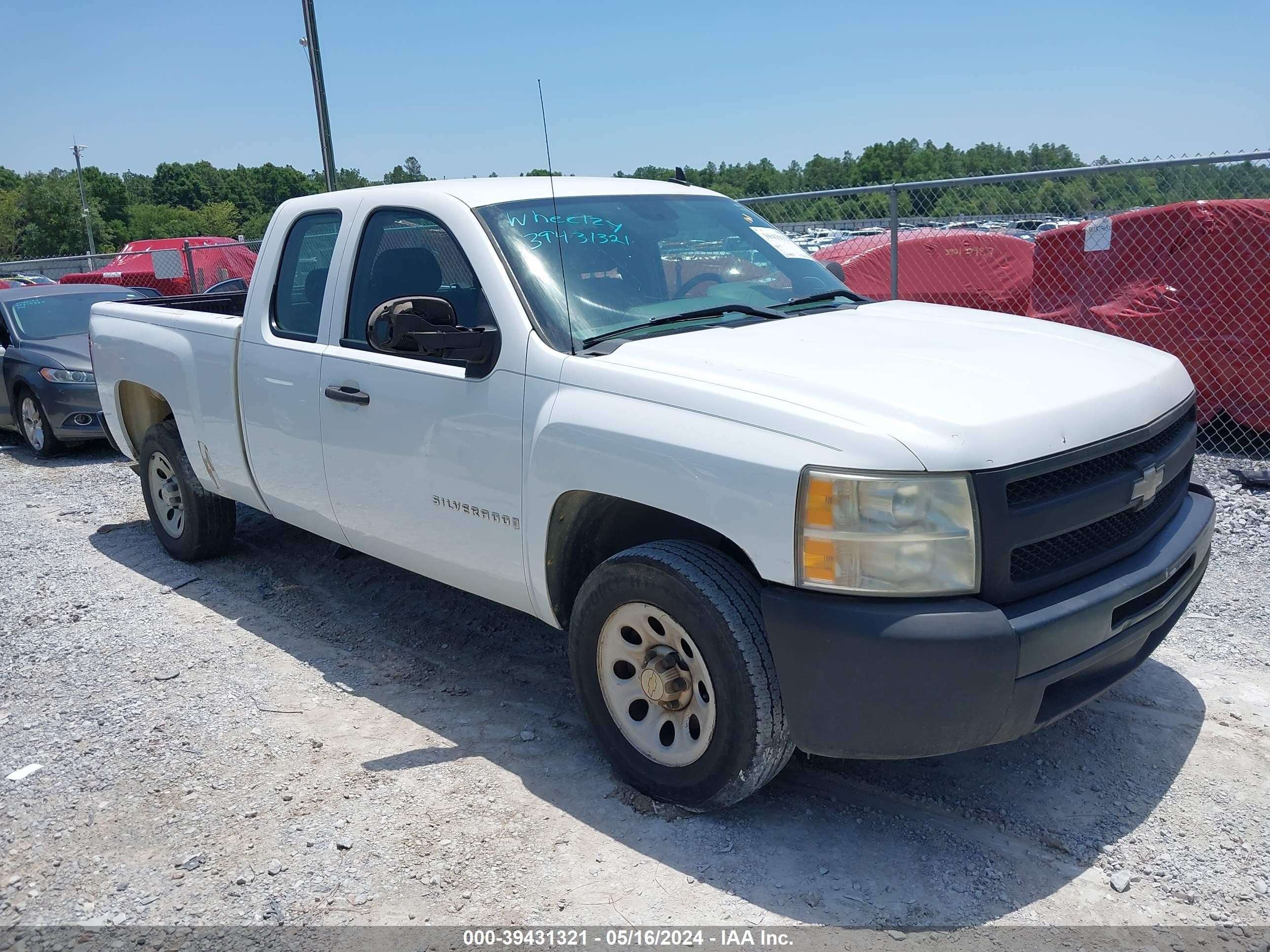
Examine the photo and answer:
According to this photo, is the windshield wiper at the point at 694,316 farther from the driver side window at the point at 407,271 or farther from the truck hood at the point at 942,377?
the driver side window at the point at 407,271

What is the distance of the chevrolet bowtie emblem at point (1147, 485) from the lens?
10.3 feet

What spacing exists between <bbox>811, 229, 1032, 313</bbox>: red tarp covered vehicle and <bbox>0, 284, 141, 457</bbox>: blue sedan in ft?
22.3

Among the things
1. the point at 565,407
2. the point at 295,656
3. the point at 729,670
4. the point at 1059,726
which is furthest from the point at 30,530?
the point at 1059,726

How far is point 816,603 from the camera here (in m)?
2.80

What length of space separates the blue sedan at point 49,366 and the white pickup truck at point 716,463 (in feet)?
18.6

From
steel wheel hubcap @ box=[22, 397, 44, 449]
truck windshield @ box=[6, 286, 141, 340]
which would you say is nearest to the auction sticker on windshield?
truck windshield @ box=[6, 286, 141, 340]

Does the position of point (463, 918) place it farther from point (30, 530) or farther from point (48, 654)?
point (30, 530)

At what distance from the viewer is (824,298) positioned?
14.2 feet

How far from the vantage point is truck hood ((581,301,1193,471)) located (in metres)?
2.78

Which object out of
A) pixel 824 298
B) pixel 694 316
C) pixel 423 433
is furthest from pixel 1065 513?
pixel 423 433

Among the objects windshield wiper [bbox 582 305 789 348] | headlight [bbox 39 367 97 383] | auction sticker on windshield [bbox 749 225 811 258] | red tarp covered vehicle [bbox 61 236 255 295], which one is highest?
red tarp covered vehicle [bbox 61 236 255 295]

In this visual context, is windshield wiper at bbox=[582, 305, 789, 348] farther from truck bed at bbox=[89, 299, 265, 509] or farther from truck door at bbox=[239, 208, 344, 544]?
truck bed at bbox=[89, 299, 265, 509]

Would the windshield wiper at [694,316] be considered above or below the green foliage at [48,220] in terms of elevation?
below

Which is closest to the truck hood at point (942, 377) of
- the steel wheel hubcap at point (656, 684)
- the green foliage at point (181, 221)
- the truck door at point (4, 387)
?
the steel wheel hubcap at point (656, 684)
